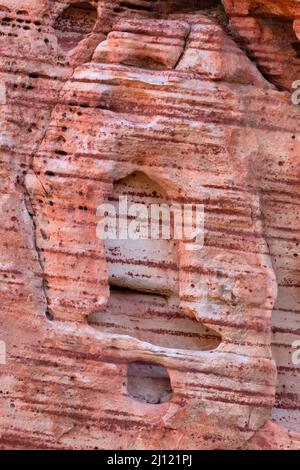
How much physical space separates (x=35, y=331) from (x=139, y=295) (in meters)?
0.38

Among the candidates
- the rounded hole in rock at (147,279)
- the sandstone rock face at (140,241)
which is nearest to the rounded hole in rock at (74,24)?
the sandstone rock face at (140,241)

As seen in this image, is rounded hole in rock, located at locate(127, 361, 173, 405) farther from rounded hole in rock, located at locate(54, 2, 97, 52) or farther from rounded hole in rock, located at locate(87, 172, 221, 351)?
rounded hole in rock, located at locate(54, 2, 97, 52)

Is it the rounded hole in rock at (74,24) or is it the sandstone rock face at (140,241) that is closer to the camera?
the sandstone rock face at (140,241)

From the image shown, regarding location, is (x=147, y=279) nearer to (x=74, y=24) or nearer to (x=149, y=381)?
(x=149, y=381)

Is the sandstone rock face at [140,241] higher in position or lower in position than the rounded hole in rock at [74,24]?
lower

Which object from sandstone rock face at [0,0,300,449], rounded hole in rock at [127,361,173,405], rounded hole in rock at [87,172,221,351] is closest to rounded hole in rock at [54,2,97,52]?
sandstone rock face at [0,0,300,449]

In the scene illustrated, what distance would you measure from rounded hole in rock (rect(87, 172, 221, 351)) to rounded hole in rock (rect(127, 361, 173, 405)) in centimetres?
9

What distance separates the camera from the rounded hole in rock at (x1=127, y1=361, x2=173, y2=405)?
3.09 m

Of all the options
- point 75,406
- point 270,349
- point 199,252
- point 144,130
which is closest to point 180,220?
point 199,252

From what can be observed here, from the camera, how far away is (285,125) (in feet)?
10.2

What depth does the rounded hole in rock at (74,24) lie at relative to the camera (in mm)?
3146

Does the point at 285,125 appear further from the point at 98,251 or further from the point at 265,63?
the point at 98,251

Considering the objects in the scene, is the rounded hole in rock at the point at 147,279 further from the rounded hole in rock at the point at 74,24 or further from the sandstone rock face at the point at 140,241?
the rounded hole in rock at the point at 74,24
